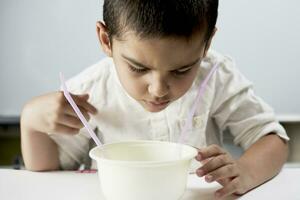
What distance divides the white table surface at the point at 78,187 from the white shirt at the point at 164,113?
11 centimetres

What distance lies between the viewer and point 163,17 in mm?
647

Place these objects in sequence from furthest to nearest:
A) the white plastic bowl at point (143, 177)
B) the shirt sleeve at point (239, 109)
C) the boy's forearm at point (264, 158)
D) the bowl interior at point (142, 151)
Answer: the shirt sleeve at point (239, 109)
the boy's forearm at point (264, 158)
the bowl interior at point (142, 151)
the white plastic bowl at point (143, 177)

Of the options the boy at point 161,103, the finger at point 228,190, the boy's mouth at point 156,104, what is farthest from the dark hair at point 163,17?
the finger at point 228,190

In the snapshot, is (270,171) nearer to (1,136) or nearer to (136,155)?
(136,155)

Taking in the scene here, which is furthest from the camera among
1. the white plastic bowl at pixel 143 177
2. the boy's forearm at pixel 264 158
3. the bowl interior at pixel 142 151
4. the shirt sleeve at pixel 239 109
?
the shirt sleeve at pixel 239 109

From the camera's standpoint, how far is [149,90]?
690 mm

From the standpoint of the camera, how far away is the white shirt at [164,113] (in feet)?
3.05

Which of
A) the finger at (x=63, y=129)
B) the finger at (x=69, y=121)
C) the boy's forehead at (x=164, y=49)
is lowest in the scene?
the finger at (x=63, y=129)

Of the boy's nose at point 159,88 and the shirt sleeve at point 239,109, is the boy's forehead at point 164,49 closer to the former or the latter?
the boy's nose at point 159,88

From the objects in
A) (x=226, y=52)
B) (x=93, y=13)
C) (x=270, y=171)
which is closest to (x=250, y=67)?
(x=226, y=52)

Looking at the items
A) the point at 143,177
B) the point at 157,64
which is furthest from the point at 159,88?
the point at 143,177

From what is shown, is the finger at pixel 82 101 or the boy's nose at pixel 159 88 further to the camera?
the finger at pixel 82 101

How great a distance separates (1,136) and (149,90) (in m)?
1.01

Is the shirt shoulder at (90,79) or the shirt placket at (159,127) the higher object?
the shirt shoulder at (90,79)
